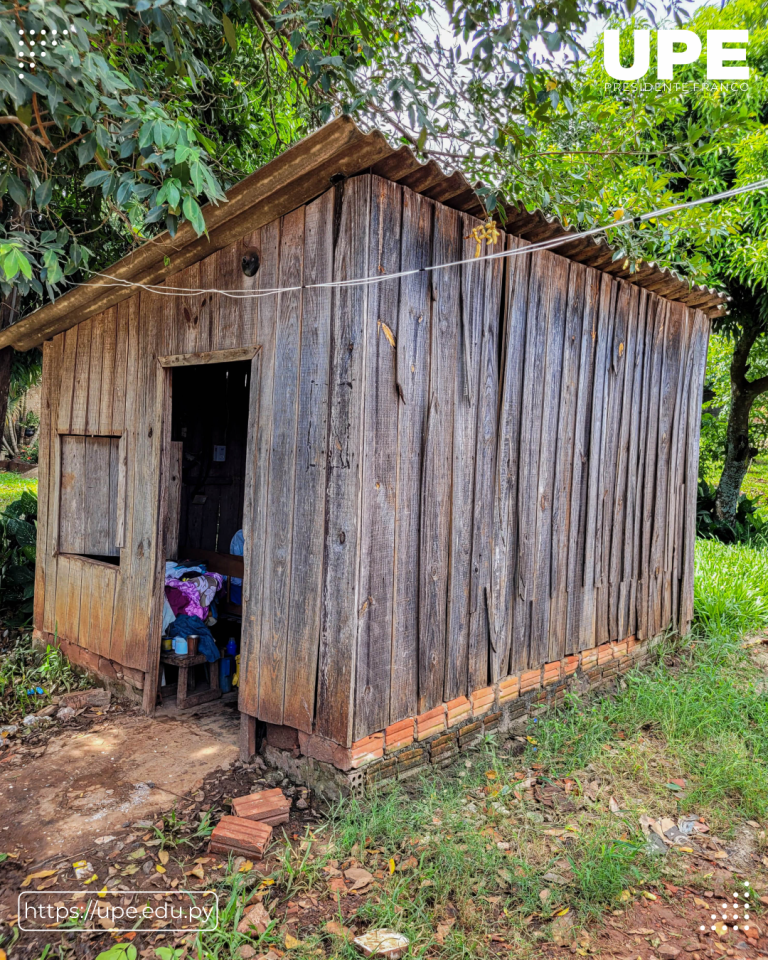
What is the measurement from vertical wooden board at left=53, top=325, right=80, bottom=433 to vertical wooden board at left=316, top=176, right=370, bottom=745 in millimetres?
3098

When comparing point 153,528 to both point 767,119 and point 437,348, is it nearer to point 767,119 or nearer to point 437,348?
point 437,348

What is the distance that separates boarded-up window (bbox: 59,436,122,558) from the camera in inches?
202

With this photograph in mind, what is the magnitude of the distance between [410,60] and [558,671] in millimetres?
4521

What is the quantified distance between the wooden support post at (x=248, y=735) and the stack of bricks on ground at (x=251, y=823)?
1.18 feet

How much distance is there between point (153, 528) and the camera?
454cm

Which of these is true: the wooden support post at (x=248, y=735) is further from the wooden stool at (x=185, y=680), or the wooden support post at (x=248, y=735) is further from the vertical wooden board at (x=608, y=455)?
the vertical wooden board at (x=608, y=455)

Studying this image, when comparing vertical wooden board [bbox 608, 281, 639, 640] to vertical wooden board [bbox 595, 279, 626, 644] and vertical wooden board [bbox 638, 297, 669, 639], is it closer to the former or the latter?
vertical wooden board [bbox 595, 279, 626, 644]

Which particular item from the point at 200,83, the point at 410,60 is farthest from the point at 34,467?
the point at 410,60

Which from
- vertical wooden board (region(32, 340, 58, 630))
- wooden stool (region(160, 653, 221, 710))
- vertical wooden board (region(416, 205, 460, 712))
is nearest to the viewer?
vertical wooden board (region(416, 205, 460, 712))

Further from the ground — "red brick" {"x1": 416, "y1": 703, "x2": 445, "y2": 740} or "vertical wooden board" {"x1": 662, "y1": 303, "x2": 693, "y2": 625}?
"vertical wooden board" {"x1": 662, "y1": 303, "x2": 693, "y2": 625}

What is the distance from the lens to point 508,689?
4227 mm

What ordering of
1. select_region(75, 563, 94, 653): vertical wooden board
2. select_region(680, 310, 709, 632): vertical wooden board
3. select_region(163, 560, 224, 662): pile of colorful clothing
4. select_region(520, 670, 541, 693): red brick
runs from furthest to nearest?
select_region(680, 310, 709, 632): vertical wooden board, select_region(75, 563, 94, 653): vertical wooden board, select_region(163, 560, 224, 662): pile of colorful clothing, select_region(520, 670, 541, 693): red brick

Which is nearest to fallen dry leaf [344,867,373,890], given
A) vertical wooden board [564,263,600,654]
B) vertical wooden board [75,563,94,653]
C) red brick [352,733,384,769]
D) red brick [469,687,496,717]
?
red brick [352,733,384,769]

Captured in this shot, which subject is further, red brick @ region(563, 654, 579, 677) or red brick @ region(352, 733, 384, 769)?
red brick @ region(563, 654, 579, 677)
